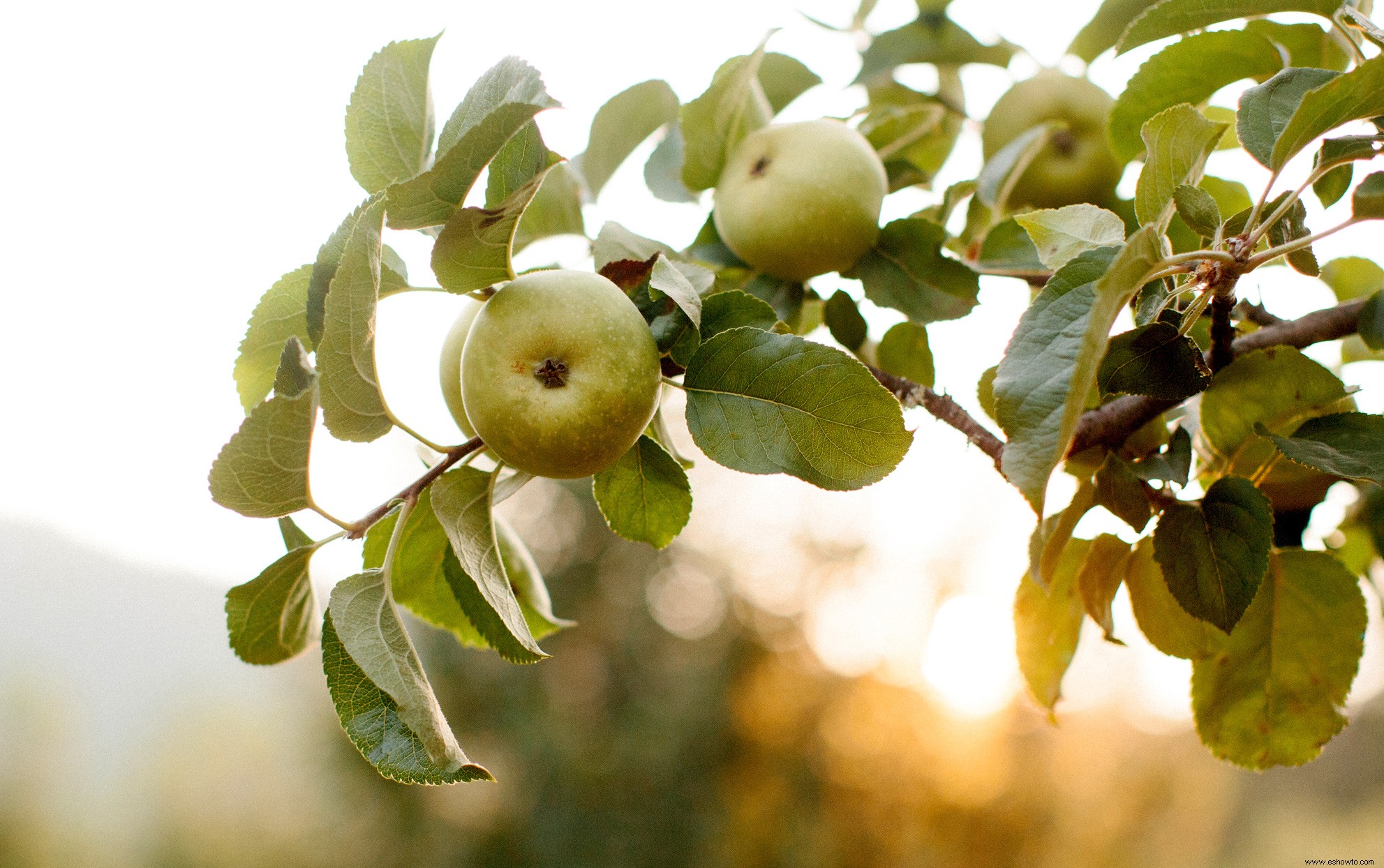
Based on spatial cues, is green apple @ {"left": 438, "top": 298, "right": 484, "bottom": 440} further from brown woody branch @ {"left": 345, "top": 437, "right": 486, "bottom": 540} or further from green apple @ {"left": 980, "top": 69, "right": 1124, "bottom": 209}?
green apple @ {"left": 980, "top": 69, "right": 1124, "bottom": 209}

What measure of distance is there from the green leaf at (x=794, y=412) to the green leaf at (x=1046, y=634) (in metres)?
0.25

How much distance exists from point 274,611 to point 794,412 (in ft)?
1.00

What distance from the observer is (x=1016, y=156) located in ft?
1.96

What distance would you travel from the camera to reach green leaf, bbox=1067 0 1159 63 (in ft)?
2.27

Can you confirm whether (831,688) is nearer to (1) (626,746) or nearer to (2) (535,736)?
(1) (626,746)

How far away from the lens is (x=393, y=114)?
45 centimetres

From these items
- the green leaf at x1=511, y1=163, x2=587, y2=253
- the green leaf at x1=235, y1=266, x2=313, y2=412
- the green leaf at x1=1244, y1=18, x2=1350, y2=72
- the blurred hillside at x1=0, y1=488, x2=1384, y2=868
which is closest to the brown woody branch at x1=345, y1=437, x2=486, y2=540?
the green leaf at x1=235, y1=266, x2=313, y2=412

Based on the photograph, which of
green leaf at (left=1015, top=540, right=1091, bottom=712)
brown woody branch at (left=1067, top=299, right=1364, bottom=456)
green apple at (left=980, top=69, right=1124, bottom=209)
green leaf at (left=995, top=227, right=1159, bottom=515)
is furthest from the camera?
green apple at (left=980, top=69, right=1124, bottom=209)

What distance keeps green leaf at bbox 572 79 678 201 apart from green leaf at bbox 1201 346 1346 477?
476 mm

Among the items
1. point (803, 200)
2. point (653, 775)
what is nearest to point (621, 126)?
point (803, 200)

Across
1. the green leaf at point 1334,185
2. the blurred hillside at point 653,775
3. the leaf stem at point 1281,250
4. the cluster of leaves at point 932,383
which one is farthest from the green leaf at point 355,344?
the blurred hillside at point 653,775

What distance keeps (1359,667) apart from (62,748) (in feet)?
34.8

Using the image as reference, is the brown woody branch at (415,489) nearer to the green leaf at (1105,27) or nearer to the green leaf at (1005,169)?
the green leaf at (1005,169)

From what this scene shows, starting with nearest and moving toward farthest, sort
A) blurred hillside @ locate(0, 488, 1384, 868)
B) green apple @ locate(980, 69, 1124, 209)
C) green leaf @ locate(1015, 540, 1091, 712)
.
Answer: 1. green leaf @ locate(1015, 540, 1091, 712)
2. green apple @ locate(980, 69, 1124, 209)
3. blurred hillside @ locate(0, 488, 1384, 868)
